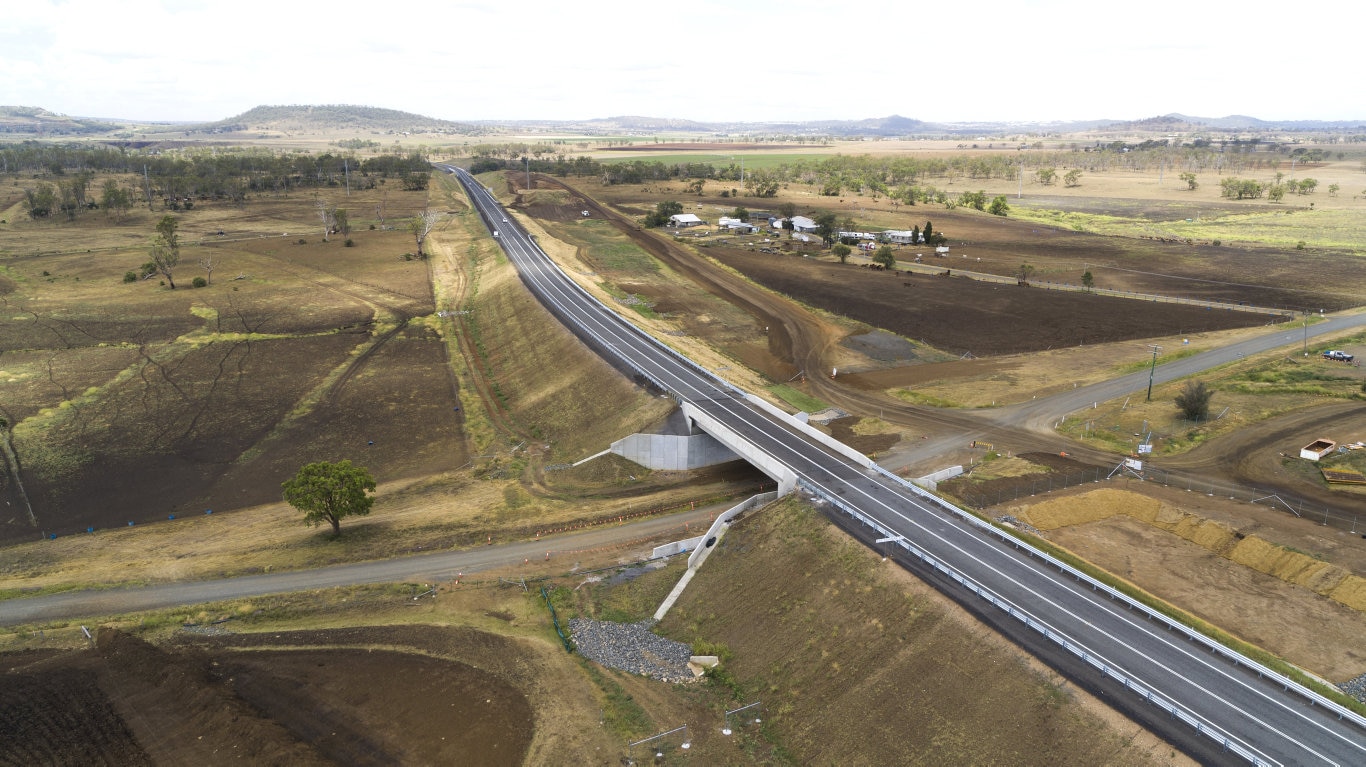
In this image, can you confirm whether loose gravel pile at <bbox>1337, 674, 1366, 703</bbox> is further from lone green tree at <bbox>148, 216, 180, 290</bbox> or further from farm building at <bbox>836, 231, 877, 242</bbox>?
lone green tree at <bbox>148, 216, 180, 290</bbox>

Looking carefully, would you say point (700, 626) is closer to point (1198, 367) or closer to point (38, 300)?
point (1198, 367)

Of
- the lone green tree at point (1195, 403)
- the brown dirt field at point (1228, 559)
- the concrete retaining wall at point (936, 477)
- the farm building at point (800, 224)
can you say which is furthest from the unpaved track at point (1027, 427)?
the farm building at point (800, 224)

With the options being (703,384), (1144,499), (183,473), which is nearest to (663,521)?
(703,384)

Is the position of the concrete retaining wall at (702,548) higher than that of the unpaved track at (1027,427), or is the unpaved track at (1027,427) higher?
the unpaved track at (1027,427)

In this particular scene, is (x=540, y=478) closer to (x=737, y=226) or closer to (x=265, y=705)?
(x=265, y=705)

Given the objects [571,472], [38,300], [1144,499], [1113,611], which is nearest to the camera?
[1113,611]

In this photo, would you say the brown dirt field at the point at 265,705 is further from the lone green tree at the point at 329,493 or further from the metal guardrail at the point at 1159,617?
Result: the metal guardrail at the point at 1159,617
